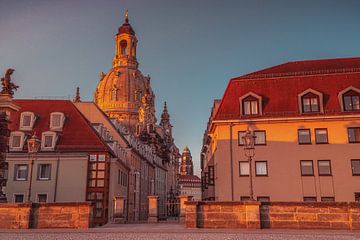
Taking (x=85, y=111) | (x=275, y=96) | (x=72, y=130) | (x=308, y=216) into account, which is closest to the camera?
(x=308, y=216)

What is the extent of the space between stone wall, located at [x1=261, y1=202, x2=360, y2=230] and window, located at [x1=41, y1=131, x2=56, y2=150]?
22208mm

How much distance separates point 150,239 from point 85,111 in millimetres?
31200

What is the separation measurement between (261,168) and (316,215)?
481 inches

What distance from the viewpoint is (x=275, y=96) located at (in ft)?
108

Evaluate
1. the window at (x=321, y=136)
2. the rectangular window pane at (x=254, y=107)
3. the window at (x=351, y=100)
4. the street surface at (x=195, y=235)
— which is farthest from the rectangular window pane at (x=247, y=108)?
the street surface at (x=195, y=235)

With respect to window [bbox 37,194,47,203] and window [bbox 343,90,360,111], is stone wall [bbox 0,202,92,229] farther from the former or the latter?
window [bbox 343,90,360,111]

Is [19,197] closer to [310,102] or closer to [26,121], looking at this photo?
[26,121]

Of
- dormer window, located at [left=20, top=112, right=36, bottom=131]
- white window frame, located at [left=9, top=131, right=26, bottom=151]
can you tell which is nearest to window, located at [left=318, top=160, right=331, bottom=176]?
white window frame, located at [left=9, top=131, right=26, bottom=151]

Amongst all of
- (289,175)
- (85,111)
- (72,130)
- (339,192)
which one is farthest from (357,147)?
(85,111)

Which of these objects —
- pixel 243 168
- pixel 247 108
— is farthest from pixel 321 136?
pixel 243 168

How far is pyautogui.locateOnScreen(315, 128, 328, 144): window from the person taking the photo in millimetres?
30953

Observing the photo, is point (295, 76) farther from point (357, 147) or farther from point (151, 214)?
point (151, 214)

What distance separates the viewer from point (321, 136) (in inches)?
1226

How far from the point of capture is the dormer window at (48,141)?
3431 centimetres
